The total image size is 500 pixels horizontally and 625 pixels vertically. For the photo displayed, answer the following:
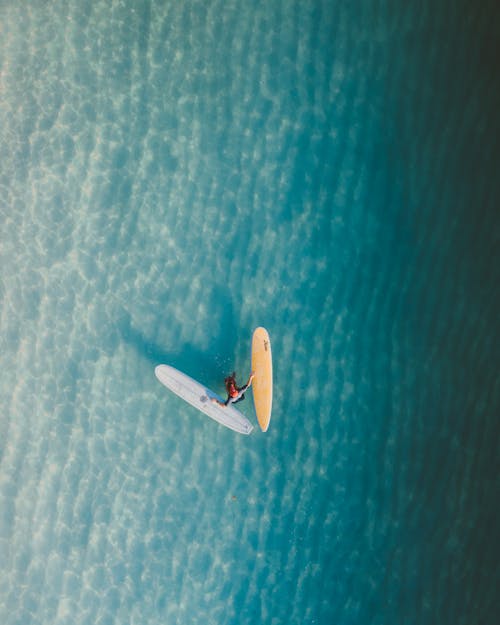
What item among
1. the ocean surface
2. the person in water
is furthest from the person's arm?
the ocean surface

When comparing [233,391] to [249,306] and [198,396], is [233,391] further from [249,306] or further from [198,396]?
[249,306]

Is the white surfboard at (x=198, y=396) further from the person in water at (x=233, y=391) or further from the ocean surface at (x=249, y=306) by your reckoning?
the ocean surface at (x=249, y=306)

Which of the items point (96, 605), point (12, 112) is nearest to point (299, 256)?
point (12, 112)

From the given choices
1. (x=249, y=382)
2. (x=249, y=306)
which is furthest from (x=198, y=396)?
(x=249, y=306)

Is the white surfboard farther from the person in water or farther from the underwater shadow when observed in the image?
the underwater shadow

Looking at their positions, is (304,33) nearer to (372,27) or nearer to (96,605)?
(372,27)

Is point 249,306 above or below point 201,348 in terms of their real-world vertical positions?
above
